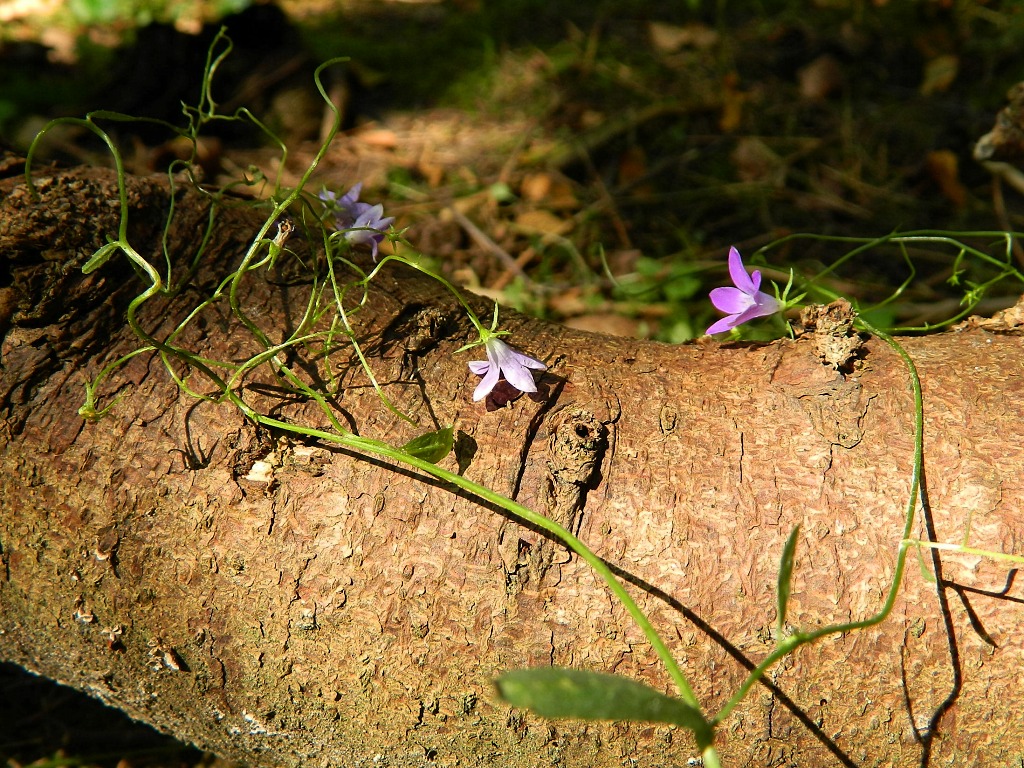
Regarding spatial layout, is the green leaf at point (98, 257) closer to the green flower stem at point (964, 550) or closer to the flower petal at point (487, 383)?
the flower petal at point (487, 383)

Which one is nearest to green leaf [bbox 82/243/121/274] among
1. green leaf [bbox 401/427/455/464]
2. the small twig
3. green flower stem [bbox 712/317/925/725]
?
green leaf [bbox 401/427/455/464]

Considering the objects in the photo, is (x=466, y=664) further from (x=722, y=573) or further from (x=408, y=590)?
(x=722, y=573)

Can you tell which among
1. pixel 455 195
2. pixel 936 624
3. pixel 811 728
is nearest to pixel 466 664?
pixel 811 728

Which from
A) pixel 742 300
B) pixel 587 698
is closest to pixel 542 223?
pixel 742 300

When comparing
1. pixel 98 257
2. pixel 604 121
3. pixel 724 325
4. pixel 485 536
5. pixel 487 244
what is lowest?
pixel 487 244

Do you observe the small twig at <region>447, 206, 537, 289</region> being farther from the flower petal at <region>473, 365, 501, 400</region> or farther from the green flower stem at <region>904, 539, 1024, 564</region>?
the green flower stem at <region>904, 539, 1024, 564</region>

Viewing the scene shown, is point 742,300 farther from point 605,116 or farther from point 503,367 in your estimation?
point 605,116
